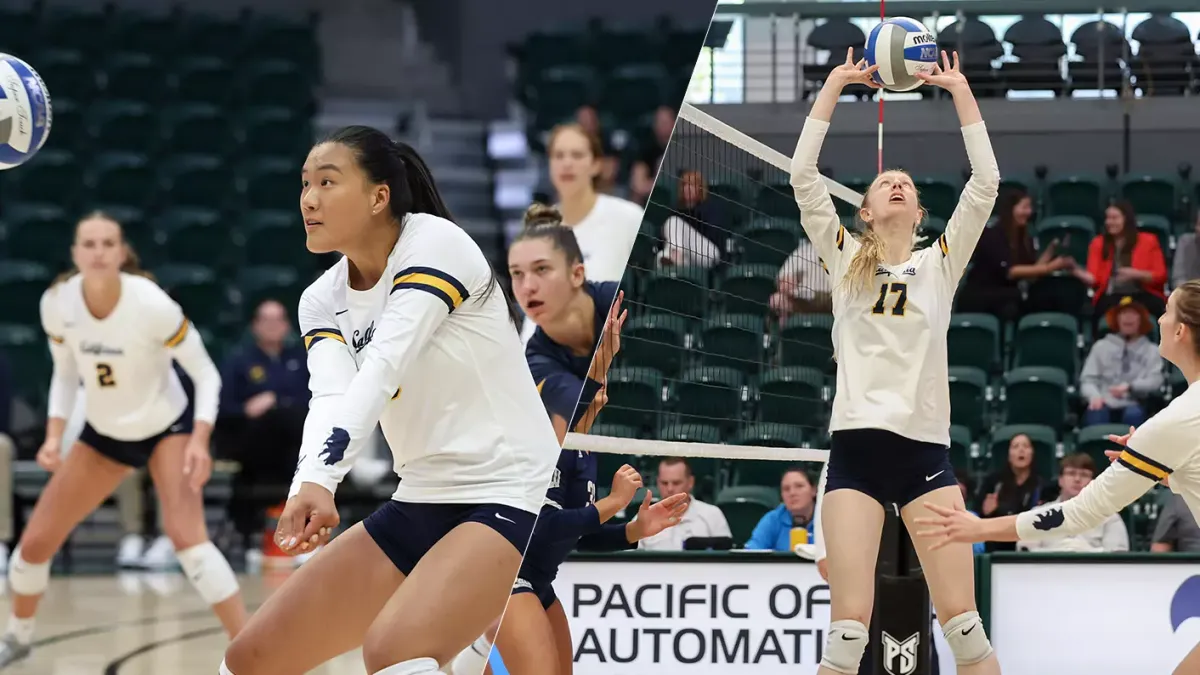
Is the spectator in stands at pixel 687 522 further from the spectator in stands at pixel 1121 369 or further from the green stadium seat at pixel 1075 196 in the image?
the green stadium seat at pixel 1075 196

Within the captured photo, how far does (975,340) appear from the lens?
14.3 feet

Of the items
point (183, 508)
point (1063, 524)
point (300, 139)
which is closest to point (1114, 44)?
point (1063, 524)

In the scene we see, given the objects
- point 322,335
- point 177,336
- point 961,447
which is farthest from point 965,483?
point 177,336

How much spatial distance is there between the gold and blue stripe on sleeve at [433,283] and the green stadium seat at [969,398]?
1605 millimetres

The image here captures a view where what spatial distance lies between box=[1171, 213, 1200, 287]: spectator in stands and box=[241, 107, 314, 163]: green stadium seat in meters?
9.14

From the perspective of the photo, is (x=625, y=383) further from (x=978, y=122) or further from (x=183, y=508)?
(x=183, y=508)

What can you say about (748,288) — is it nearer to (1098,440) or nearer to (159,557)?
(1098,440)

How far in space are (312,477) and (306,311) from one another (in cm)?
49

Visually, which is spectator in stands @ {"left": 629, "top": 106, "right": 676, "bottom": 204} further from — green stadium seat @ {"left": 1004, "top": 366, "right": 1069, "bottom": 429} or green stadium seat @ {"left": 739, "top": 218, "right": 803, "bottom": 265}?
green stadium seat @ {"left": 739, "top": 218, "right": 803, "bottom": 265}

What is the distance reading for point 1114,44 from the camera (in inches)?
171

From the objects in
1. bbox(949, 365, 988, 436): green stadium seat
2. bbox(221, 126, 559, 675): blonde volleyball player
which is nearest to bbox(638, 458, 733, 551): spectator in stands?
bbox(949, 365, 988, 436): green stadium seat

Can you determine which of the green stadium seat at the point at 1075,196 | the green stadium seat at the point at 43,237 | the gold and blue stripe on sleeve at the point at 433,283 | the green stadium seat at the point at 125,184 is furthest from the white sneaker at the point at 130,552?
the gold and blue stripe on sleeve at the point at 433,283

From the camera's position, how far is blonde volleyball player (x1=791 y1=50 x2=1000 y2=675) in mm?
3816

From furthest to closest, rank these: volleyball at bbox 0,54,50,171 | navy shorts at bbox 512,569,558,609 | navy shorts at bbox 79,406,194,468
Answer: navy shorts at bbox 79,406,194,468, volleyball at bbox 0,54,50,171, navy shorts at bbox 512,569,558,609
